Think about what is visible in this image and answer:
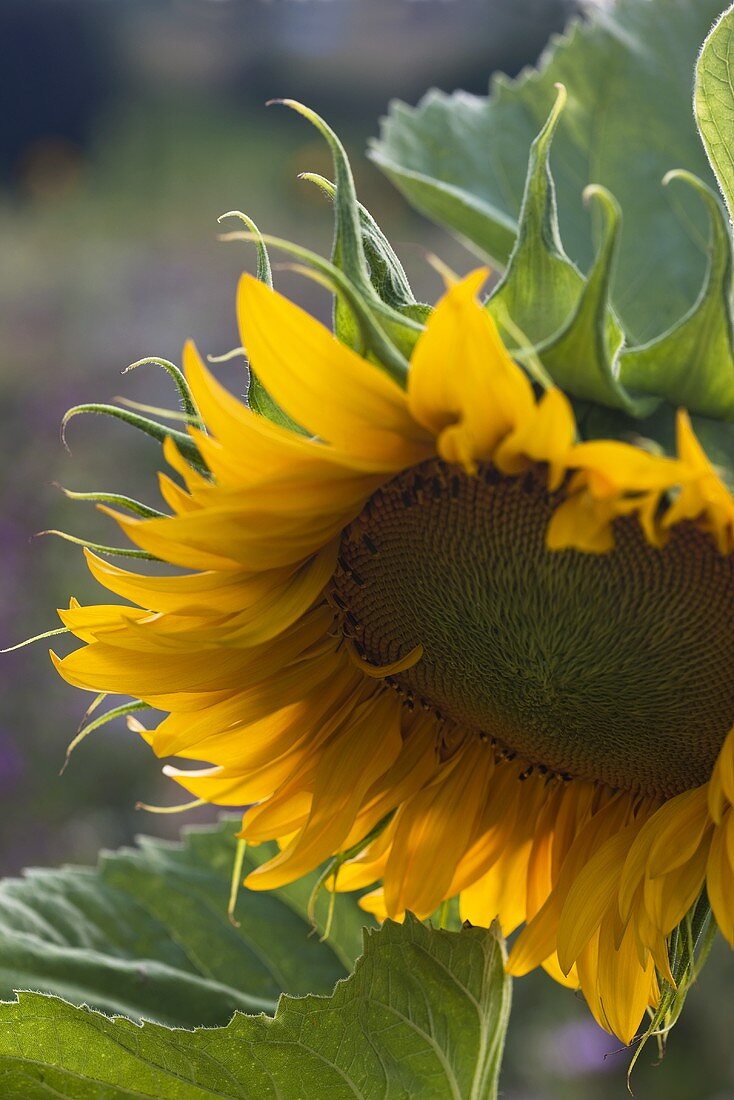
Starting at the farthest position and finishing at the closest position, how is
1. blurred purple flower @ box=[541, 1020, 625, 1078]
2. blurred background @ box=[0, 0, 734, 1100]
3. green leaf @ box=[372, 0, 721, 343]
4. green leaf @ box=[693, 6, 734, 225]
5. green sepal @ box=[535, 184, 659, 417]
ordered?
blurred background @ box=[0, 0, 734, 1100] → blurred purple flower @ box=[541, 1020, 625, 1078] → green leaf @ box=[372, 0, 721, 343] → green leaf @ box=[693, 6, 734, 225] → green sepal @ box=[535, 184, 659, 417]

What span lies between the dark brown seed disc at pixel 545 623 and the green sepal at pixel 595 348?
64 mm

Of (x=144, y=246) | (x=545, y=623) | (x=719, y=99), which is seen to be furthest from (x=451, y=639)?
(x=144, y=246)

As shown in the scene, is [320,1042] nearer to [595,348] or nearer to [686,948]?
[686,948]

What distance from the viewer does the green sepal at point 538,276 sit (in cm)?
55

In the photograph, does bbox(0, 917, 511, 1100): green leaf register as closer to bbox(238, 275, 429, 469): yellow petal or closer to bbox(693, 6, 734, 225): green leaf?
bbox(238, 275, 429, 469): yellow petal

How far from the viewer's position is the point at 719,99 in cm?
62

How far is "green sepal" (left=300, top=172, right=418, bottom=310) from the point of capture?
0.58 m

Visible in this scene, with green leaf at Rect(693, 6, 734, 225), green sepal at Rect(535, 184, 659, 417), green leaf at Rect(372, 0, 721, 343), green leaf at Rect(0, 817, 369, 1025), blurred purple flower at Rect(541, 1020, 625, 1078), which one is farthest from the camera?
blurred purple flower at Rect(541, 1020, 625, 1078)

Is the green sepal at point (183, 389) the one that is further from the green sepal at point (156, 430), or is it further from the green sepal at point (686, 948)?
the green sepal at point (686, 948)

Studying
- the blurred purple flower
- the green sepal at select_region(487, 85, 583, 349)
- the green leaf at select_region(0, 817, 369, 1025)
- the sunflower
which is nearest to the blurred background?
the blurred purple flower

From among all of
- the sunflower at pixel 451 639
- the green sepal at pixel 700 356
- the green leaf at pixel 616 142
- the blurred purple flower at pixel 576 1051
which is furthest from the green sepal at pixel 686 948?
the blurred purple flower at pixel 576 1051

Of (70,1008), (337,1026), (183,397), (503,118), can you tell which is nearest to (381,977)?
(337,1026)

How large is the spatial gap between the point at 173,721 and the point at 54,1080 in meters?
0.19

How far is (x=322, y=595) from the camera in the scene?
76 centimetres
